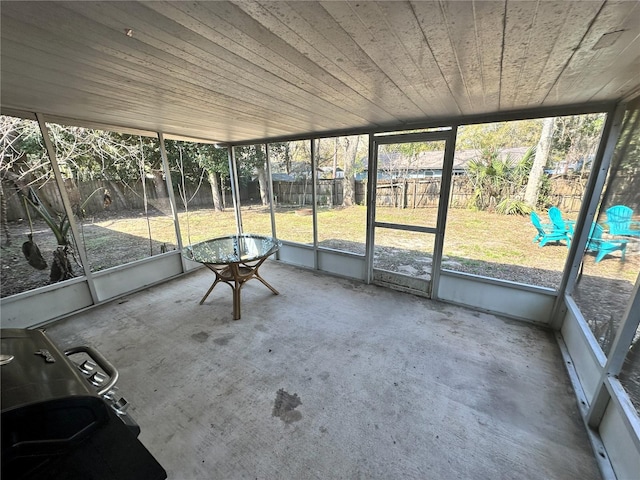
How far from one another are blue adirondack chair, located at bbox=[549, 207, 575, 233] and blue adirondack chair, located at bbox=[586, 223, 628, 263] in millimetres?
312

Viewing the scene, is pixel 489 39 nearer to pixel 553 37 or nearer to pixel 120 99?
pixel 553 37

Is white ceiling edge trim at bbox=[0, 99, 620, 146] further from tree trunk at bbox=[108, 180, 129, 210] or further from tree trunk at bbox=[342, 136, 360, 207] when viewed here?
tree trunk at bbox=[108, 180, 129, 210]

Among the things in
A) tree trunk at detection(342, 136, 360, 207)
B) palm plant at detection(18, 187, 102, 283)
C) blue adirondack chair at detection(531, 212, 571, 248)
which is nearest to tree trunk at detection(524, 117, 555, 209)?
blue adirondack chair at detection(531, 212, 571, 248)

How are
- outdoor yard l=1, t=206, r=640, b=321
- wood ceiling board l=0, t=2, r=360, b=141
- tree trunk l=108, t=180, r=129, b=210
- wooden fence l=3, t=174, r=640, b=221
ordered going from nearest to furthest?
wood ceiling board l=0, t=2, r=360, b=141 < outdoor yard l=1, t=206, r=640, b=321 < wooden fence l=3, t=174, r=640, b=221 < tree trunk l=108, t=180, r=129, b=210

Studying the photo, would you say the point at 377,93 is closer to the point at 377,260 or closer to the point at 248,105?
the point at 248,105

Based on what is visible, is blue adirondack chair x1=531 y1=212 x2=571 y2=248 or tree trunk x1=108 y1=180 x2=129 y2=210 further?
tree trunk x1=108 y1=180 x2=129 y2=210

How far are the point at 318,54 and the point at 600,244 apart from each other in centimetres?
264

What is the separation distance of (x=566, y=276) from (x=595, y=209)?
2.24 ft

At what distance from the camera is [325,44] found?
41.5 inches

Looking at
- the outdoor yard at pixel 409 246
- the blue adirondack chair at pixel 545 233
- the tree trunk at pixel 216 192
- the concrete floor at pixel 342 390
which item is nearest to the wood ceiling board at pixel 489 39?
the outdoor yard at pixel 409 246

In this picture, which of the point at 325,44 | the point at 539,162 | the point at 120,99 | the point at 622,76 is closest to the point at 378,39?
the point at 325,44

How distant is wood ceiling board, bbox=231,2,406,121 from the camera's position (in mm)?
830

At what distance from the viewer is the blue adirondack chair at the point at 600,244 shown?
5.68 ft

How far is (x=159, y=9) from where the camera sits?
2.70 ft
